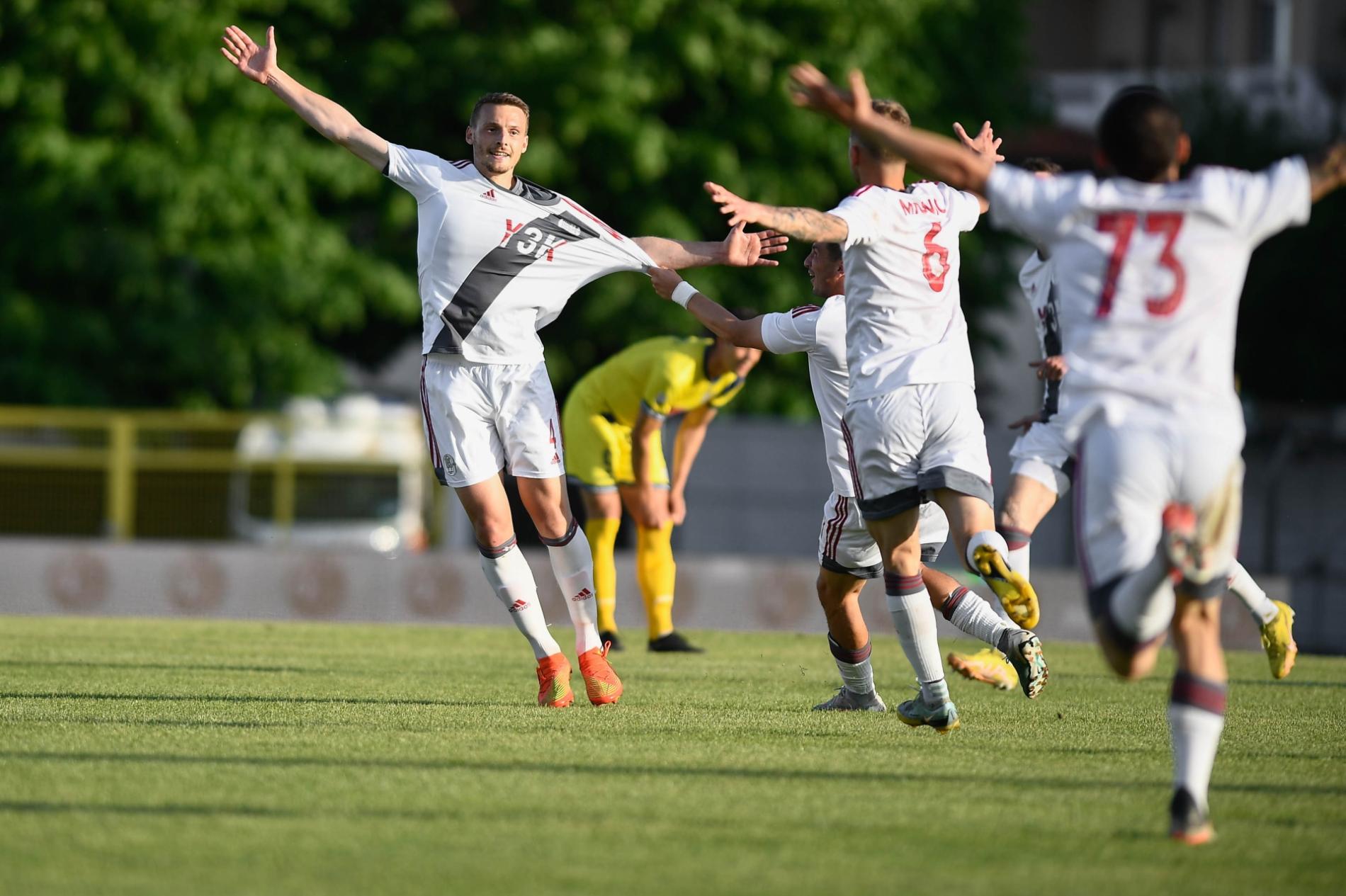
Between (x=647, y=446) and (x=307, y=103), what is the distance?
4.44 metres

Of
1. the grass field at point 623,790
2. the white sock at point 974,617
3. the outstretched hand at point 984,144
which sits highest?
the outstretched hand at point 984,144

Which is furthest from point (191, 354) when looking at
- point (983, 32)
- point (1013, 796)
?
point (1013, 796)

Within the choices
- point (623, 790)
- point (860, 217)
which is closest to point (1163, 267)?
point (860, 217)

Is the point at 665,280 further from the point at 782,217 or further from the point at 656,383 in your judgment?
the point at 656,383

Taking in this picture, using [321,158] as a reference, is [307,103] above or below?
below

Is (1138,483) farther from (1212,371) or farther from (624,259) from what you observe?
(624,259)

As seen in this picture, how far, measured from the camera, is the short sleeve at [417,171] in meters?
8.18

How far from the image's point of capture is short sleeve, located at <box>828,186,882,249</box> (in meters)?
6.59

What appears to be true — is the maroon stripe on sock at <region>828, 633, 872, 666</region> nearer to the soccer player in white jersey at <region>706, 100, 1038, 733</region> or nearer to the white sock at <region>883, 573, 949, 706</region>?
the white sock at <region>883, 573, 949, 706</region>

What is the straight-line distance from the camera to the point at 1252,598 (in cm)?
889

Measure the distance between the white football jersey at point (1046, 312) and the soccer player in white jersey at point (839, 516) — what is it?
1466 mm

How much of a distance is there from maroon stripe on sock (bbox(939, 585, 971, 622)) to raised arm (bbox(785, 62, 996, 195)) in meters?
2.69

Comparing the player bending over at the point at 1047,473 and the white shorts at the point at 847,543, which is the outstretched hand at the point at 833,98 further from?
the player bending over at the point at 1047,473

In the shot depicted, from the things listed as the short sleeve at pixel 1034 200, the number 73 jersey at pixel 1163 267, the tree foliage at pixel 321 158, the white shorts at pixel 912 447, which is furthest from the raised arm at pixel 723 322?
the tree foliage at pixel 321 158
